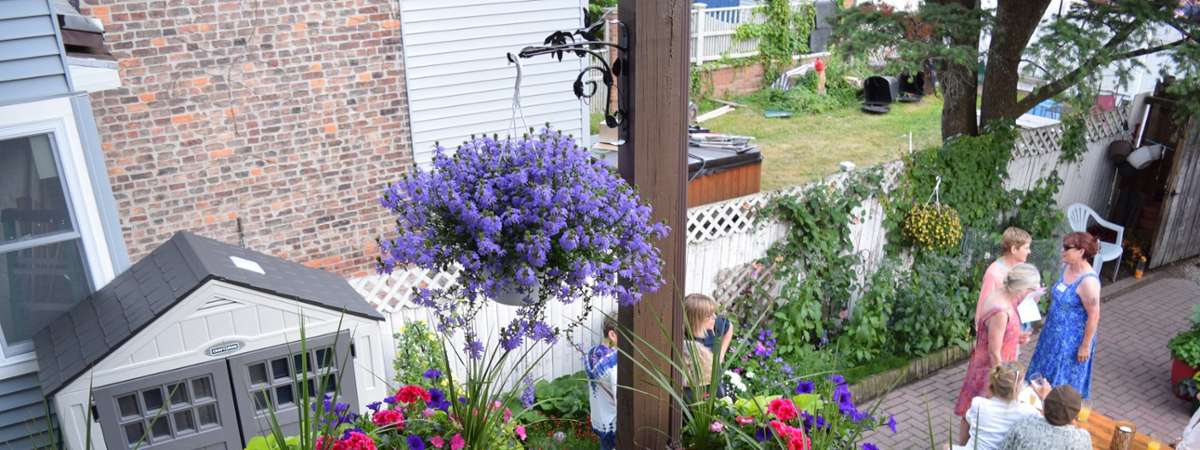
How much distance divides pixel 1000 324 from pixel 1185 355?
203cm

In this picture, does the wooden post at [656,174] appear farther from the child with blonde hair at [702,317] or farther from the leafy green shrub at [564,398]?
the leafy green shrub at [564,398]

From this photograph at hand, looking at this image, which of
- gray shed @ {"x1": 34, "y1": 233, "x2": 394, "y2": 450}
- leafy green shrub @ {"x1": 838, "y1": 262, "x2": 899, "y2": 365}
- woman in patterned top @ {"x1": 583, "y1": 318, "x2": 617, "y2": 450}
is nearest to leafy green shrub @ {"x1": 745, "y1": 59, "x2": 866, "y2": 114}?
leafy green shrub @ {"x1": 838, "y1": 262, "x2": 899, "y2": 365}

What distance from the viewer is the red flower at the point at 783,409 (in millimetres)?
2988

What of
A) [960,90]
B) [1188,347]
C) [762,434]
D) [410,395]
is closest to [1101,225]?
[960,90]

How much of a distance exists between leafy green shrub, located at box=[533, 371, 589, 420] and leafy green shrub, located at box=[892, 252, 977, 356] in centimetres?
260

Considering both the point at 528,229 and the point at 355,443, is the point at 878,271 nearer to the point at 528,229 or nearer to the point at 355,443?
the point at 528,229

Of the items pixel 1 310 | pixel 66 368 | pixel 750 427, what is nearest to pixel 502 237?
pixel 750 427

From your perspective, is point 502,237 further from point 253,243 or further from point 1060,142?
point 1060,142

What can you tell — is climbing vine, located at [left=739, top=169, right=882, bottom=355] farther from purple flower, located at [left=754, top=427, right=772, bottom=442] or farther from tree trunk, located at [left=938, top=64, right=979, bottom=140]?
purple flower, located at [left=754, top=427, right=772, bottom=442]

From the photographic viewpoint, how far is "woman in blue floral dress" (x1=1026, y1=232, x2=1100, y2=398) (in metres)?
5.53

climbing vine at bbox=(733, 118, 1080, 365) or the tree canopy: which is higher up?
the tree canopy

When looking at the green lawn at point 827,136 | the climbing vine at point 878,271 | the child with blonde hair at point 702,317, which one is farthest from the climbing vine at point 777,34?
the child with blonde hair at point 702,317

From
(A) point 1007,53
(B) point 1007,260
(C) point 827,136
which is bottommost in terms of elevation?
(C) point 827,136

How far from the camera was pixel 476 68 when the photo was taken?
26.1 ft
